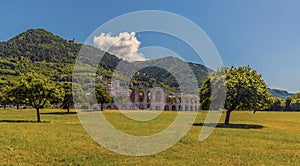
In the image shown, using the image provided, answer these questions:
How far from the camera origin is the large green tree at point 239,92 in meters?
58.7

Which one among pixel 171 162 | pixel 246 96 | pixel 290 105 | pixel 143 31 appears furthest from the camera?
pixel 290 105

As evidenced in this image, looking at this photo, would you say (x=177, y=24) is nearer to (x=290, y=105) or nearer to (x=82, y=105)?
(x=82, y=105)

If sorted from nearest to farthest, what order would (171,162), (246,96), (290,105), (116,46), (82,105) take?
(171,162), (116,46), (246,96), (82,105), (290,105)

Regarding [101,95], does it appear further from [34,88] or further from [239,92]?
[239,92]

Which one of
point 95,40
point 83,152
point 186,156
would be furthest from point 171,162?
point 95,40

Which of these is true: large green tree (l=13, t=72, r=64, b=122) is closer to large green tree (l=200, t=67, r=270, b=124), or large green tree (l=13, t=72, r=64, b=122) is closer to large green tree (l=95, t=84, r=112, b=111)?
large green tree (l=200, t=67, r=270, b=124)

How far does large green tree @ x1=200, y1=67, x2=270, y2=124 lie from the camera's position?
192 ft

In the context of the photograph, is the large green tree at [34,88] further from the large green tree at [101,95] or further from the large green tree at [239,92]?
the large green tree at [101,95]

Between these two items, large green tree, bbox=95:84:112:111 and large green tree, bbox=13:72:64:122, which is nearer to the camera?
large green tree, bbox=13:72:64:122

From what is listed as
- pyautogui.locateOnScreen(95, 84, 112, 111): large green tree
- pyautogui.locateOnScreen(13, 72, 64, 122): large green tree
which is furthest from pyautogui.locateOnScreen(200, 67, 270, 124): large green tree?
pyautogui.locateOnScreen(95, 84, 112, 111): large green tree

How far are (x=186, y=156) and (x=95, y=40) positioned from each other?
12.1 m

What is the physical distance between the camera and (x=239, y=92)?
5909 centimetres

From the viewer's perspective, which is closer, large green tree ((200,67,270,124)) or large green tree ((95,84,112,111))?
large green tree ((200,67,270,124))

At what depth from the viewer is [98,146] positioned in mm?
27234
